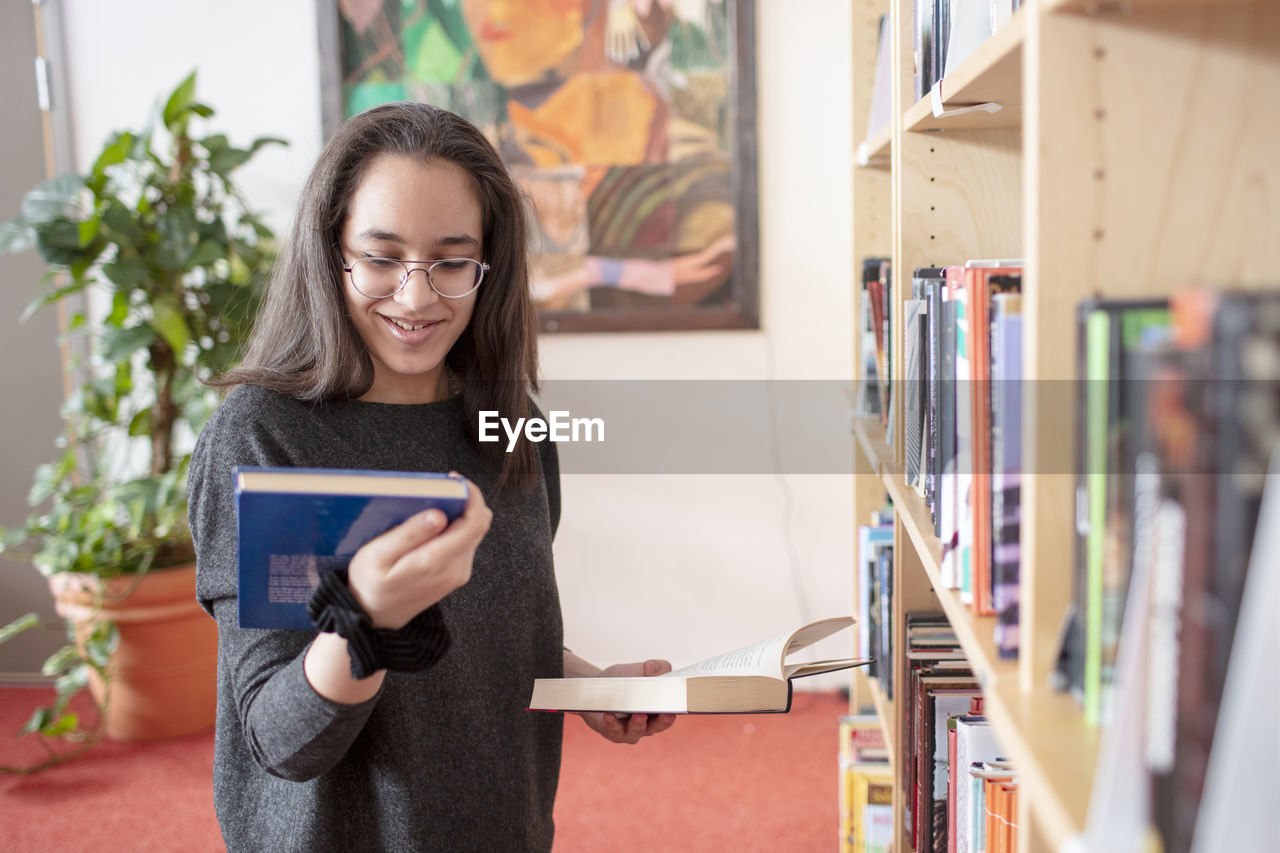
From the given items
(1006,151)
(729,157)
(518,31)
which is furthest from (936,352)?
(518,31)

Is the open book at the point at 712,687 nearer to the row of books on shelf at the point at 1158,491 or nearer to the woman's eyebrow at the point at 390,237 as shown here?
the row of books on shelf at the point at 1158,491

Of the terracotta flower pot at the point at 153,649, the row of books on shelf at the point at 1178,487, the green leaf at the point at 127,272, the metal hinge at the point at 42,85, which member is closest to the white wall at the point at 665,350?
the metal hinge at the point at 42,85

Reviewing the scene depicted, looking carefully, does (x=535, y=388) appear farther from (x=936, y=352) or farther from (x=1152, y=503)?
(x=1152, y=503)

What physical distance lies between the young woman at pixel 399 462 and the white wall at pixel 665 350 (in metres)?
1.66

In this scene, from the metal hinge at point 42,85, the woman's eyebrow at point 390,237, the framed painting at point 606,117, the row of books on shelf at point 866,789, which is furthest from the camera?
the metal hinge at point 42,85

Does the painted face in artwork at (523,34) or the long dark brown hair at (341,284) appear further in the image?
the painted face in artwork at (523,34)

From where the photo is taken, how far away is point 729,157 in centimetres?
275

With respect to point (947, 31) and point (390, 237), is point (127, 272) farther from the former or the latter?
point (947, 31)

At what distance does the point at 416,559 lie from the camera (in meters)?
0.76

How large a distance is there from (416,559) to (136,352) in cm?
208

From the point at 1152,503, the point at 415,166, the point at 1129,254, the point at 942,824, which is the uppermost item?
the point at 415,166

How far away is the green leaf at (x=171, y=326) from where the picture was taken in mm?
2352

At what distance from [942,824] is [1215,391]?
86cm

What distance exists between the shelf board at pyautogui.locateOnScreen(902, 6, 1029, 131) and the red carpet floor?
1685mm
